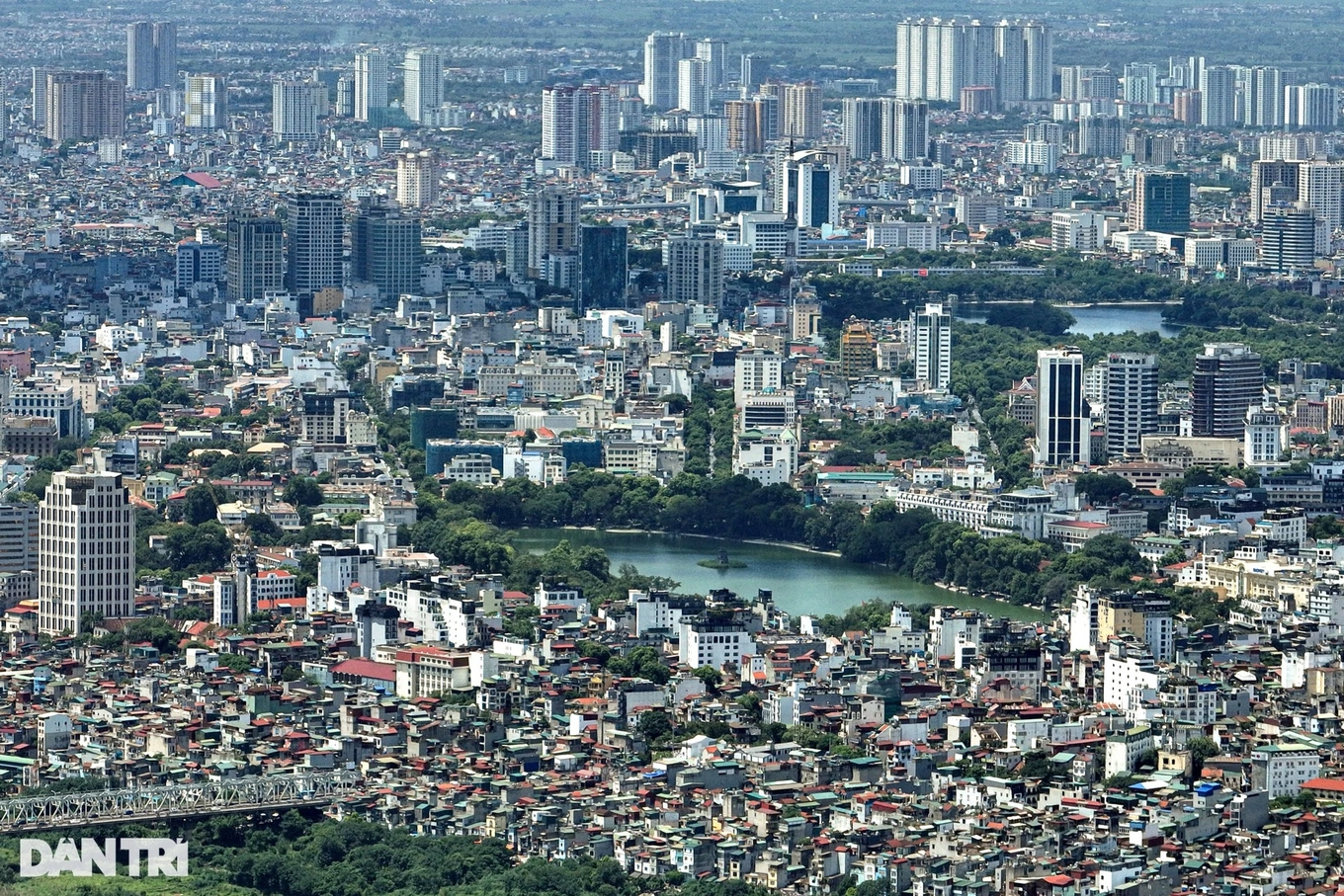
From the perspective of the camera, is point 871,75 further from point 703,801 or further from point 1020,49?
point 703,801

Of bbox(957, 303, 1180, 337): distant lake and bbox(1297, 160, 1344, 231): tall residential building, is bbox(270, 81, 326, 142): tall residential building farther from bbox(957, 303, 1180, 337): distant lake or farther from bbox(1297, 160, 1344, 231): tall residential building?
bbox(957, 303, 1180, 337): distant lake

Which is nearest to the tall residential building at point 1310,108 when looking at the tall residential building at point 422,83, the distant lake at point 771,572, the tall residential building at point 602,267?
the tall residential building at point 422,83

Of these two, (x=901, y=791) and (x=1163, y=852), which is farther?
(x=901, y=791)

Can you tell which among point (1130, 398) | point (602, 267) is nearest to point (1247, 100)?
point (602, 267)

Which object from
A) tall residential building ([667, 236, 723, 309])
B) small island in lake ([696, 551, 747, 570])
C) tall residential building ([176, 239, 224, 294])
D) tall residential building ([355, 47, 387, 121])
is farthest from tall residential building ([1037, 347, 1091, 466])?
tall residential building ([355, 47, 387, 121])

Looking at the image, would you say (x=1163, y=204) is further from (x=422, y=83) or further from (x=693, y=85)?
(x=693, y=85)

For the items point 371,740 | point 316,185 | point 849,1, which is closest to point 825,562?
point 371,740

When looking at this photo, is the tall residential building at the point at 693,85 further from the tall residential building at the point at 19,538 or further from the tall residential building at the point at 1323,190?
the tall residential building at the point at 19,538
